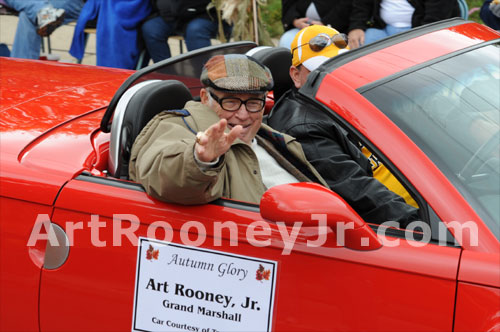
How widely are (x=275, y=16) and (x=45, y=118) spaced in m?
6.09

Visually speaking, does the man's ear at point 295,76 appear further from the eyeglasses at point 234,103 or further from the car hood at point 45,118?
the car hood at point 45,118

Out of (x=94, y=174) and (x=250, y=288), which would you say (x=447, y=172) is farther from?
(x=94, y=174)

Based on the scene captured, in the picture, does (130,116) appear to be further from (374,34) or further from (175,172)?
(374,34)

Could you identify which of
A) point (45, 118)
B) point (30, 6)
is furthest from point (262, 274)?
point (30, 6)

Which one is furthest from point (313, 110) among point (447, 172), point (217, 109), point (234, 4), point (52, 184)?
point (234, 4)

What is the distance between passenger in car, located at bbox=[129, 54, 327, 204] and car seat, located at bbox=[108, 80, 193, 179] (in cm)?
8

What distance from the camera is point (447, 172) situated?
1.95 m

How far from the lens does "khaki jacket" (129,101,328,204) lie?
6.51ft

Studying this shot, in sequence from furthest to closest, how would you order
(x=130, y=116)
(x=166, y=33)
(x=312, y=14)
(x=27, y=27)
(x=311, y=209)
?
(x=27, y=27)
(x=166, y=33)
(x=312, y=14)
(x=130, y=116)
(x=311, y=209)

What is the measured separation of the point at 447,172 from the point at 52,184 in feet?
3.83

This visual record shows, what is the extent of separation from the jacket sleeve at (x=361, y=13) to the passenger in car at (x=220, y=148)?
3020mm

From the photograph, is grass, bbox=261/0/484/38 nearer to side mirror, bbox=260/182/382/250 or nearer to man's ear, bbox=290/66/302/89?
man's ear, bbox=290/66/302/89

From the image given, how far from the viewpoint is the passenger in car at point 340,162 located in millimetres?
2373

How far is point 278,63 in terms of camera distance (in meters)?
3.09
